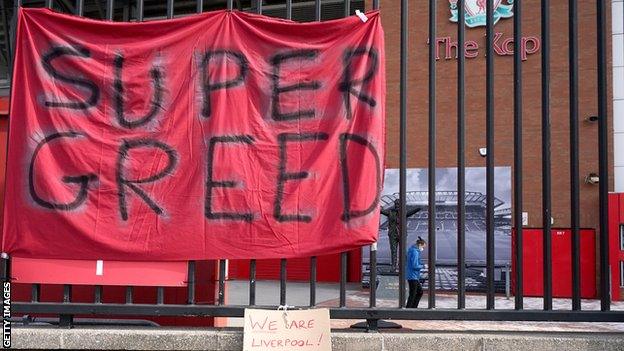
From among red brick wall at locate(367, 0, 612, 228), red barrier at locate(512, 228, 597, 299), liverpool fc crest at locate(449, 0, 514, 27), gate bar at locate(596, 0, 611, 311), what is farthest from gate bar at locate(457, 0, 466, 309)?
liverpool fc crest at locate(449, 0, 514, 27)

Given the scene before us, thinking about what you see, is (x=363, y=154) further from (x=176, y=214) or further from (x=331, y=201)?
(x=176, y=214)

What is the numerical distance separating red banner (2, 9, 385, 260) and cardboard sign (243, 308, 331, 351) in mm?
505

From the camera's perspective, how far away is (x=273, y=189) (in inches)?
178

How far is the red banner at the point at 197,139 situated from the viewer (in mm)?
4496

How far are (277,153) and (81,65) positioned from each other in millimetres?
1765

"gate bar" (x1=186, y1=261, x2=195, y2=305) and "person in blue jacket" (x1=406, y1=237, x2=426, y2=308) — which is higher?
"gate bar" (x1=186, y1=261, x2=195, y2=305)

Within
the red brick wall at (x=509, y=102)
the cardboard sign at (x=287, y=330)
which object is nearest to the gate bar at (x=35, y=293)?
the cardboard sign at (x=287, y=330)

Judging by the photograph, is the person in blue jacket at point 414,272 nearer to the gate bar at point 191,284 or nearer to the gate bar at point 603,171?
the gate bar at point 603,171

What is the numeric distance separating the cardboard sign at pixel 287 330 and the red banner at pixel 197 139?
505mm

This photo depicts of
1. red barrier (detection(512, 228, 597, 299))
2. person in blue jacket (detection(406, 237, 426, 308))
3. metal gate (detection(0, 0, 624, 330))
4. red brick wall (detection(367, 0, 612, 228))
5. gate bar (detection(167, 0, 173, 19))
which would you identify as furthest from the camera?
red barrier (detection(512, 228, 597, 299))

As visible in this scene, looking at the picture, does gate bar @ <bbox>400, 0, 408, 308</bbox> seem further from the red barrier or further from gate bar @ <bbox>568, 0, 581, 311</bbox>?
the red barrier

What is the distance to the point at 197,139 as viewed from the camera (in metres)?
4.57

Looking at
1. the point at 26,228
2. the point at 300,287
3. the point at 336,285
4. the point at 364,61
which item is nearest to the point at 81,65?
the point at 26,228

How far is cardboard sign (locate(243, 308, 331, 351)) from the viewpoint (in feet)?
13.6
